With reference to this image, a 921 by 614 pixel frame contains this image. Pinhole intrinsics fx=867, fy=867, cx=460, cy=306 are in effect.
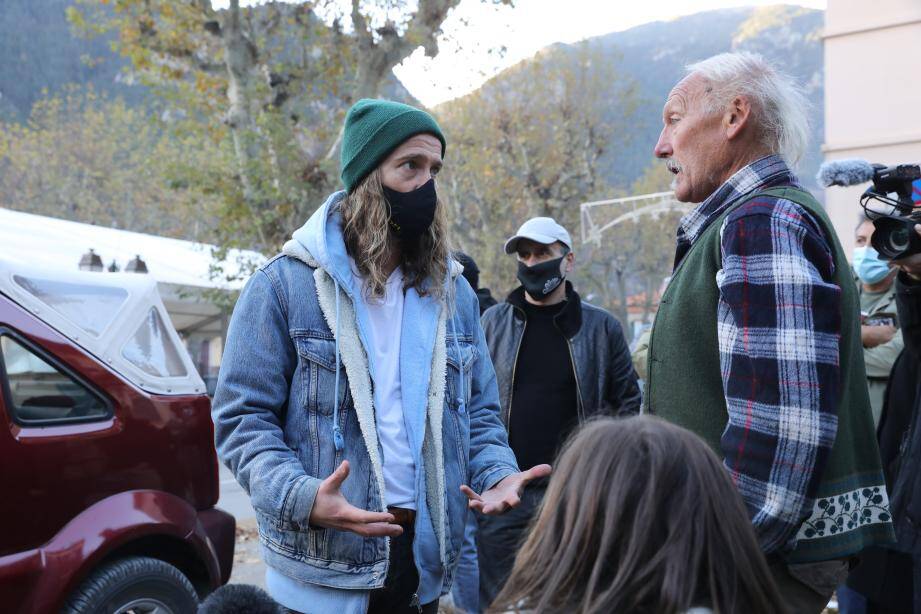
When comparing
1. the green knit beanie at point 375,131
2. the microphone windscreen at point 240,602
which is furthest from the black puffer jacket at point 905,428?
the microphone windscreen at point 240,602

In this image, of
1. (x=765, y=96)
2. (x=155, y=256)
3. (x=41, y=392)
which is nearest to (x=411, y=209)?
(x=765, y=96)

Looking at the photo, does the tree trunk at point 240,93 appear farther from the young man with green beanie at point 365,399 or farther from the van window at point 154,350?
the young man with green beanie at point 365,399

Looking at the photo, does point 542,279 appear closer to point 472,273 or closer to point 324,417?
point 472,273

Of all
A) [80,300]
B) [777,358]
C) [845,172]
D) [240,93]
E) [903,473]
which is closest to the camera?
[777,358]

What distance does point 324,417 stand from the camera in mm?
2086

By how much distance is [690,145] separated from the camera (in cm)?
208

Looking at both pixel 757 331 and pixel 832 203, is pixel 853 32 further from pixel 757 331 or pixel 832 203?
pixel 757 331

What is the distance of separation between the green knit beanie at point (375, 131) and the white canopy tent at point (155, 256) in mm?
10701

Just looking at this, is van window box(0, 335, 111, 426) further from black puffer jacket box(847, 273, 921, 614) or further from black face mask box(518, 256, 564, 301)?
black puffer jacket box(847, 273, 921, 614)

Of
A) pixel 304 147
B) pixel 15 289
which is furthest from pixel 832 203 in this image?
pixel 15 289

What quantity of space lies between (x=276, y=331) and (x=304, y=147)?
11211 millimetres

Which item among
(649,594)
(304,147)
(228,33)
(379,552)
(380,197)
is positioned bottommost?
(379,552)

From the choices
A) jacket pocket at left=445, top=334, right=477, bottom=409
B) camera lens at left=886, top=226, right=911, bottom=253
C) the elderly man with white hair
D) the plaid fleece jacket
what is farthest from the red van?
camera lens at left=886, top=226, right=911, bottom=253

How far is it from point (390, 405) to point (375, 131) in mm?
709
